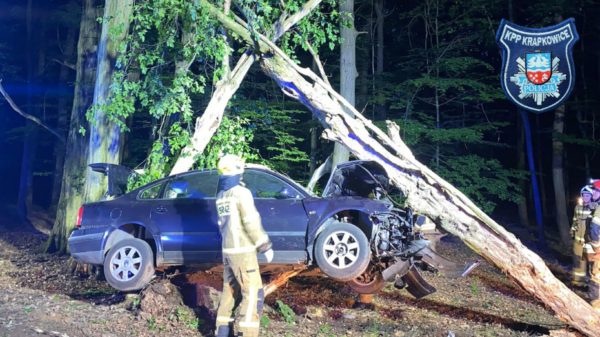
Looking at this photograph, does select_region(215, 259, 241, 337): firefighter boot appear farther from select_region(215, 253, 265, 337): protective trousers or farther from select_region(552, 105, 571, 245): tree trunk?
→ select_region(552, 105, 571, 245): tree trunk

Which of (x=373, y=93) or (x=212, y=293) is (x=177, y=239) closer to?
(x=212, y=293)

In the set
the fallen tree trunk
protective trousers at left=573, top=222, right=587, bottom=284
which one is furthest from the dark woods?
protective trousers at left=573, top=222, right=587, bottom=284

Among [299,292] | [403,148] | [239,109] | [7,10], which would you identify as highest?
[7,10]

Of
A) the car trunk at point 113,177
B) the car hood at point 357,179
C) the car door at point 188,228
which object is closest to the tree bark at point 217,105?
the car trunk at point 113,177

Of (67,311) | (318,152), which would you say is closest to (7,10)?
(318,152)

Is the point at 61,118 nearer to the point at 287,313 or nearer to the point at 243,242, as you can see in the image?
the point at 287,313

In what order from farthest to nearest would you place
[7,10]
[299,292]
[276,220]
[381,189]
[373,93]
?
[7,10]
[373,93]
[299,292]
[381,189]
[276,220]

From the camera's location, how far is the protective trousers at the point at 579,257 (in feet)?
26.9

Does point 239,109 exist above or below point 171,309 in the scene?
above

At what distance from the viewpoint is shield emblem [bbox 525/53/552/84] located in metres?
11.8

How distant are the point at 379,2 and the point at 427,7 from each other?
2036 millimetres

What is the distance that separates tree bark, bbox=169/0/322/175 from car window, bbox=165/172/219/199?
1.74 m

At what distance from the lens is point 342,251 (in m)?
5.99

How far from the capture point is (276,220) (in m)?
6.16
